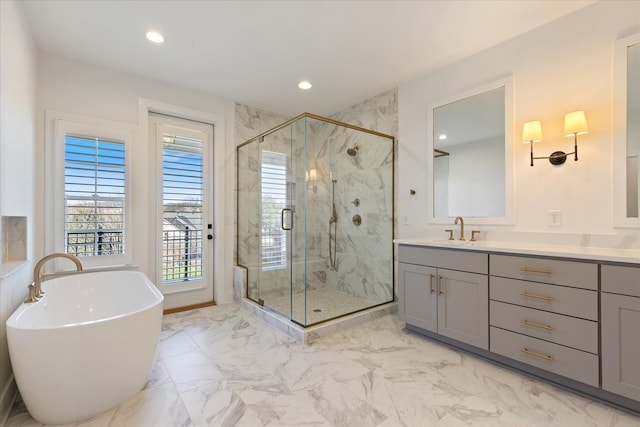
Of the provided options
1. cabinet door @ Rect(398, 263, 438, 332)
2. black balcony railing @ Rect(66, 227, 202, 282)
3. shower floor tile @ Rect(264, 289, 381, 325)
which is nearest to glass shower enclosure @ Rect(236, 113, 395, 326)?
shower floor tile @ Rect(264, 289, 381, 325)

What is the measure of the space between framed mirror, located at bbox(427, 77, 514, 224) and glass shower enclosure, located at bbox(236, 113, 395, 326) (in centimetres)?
59

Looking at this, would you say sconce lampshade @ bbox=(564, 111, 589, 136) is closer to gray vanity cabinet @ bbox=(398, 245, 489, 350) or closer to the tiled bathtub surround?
gray vanity cabinet @ bbox=(398, 245, 489, 350)

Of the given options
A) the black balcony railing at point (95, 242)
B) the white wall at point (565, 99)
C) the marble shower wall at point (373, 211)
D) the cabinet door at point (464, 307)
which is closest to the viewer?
the white wall at point (565, 99)

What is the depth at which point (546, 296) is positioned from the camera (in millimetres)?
1806

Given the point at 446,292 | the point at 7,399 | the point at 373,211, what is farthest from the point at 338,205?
the point at 7,399

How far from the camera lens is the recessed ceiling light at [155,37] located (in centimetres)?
227

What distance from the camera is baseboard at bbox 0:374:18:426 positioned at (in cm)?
153

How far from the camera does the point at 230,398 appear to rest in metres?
1.71

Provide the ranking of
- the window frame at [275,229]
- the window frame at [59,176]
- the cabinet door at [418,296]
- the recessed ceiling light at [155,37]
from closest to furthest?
the recessed ceiling light at [155,37]
the cabinet door at [418,296]
the window frame at [59,176]
the window frame at [275,229]

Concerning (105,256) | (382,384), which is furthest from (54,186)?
(382,384)

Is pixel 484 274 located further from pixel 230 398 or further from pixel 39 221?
pixel 39 221

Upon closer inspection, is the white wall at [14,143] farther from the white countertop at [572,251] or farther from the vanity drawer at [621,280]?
the vanity drawer at [621,280]

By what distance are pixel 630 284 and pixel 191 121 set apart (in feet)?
13.3

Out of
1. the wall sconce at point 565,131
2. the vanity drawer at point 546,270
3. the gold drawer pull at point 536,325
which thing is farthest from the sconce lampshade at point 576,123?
the gold drawer pull at point 536,325
